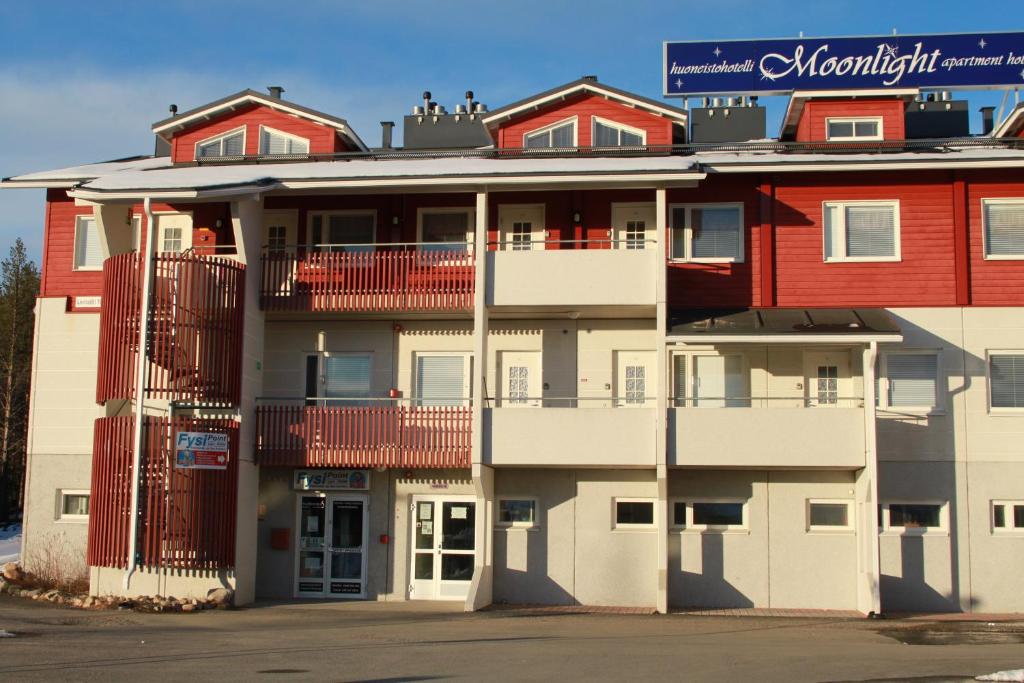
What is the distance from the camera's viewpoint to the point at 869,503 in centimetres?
2181

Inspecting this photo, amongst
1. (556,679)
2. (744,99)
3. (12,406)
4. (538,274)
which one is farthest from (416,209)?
(12,406)

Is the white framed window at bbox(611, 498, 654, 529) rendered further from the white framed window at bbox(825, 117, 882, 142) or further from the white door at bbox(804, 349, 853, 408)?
the white framed window at bbox(825, 117, 882, 142)

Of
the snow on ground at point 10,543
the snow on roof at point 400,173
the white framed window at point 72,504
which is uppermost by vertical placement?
the snow on roof at point 400,173

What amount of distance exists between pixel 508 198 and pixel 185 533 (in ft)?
30.2

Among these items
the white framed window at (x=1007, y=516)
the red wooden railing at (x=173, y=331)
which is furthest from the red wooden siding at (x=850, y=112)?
the red wooden railing at (x=173, y=331)

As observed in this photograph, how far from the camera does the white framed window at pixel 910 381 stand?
2308 centimetres

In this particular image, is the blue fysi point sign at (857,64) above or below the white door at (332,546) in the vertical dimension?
above

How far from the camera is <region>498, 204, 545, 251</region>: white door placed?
81.4 ft

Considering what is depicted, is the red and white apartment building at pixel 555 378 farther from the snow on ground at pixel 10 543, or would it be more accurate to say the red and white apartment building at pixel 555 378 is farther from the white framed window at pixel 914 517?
Answer: the snow on ground at pixel 10 543

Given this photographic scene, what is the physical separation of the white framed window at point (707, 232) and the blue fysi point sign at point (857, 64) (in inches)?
161

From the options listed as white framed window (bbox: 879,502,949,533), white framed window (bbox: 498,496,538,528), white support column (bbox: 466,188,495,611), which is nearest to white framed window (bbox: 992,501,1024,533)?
white framed window (bbox: 879,502,949,533)

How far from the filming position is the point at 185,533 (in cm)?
2158

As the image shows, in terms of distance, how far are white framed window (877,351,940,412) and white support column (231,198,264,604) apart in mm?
12068

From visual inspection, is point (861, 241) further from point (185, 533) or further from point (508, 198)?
point (185, 533)
